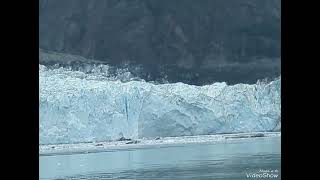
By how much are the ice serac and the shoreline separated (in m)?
0.54

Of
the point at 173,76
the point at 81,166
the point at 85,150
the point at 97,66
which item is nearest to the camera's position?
the point at 81,166

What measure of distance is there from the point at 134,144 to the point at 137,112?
11.7 ft

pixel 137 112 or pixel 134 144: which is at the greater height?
pixel 137 112

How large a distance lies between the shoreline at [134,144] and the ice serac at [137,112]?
0.54m

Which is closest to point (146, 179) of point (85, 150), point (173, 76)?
point (85, 150)

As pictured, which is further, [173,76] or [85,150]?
[173,76]

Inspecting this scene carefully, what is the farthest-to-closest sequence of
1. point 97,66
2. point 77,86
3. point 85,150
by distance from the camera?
point 97,66 < point 77,86 < point 85,150

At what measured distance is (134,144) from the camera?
1082 inches

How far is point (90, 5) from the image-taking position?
53.9 m

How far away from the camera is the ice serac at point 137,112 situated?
22766mm

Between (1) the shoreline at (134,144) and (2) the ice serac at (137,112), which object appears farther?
(1) the shoreline at (134,144)

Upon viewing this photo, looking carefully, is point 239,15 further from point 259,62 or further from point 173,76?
point 173,76

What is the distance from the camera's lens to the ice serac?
2277 centimetres
